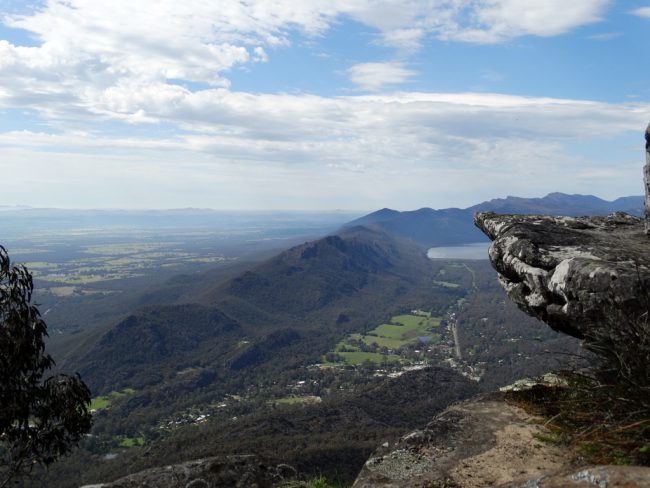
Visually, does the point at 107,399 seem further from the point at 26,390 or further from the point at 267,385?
the point at 26,390

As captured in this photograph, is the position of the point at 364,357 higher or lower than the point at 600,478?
lower

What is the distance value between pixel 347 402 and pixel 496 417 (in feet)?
283

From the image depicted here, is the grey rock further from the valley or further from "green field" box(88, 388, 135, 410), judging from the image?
"green field" box(88, 388, 135, 410)

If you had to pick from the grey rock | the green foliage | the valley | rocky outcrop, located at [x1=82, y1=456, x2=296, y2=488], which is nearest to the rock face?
the green foliage

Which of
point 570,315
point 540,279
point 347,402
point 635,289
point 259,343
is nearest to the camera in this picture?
point 635,289

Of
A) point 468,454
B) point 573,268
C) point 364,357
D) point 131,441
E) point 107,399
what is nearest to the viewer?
point 468,454

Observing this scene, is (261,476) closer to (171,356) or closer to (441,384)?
(441,384)

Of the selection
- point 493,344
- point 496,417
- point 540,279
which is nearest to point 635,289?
point 540,279

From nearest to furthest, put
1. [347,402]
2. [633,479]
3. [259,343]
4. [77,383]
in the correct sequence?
[633,479] → [77,383] → [347,402] → [259,343]

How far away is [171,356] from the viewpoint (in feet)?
586

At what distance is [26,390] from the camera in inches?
587

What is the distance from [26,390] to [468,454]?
541 inches

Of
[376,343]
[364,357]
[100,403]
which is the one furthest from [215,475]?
[376,343]

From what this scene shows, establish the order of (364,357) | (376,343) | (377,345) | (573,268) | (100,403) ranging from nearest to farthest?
(573,268) → (100,403) → (364,357) → (377,345) → (376,343)
